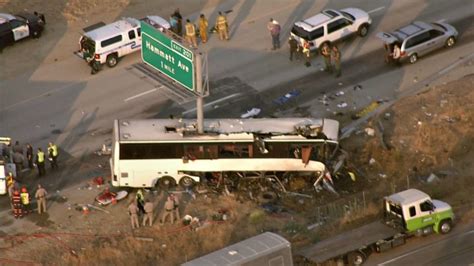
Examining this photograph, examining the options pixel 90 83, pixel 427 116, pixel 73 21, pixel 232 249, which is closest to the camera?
pixel 232 249

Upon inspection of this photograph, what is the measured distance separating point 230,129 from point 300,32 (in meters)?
12.0

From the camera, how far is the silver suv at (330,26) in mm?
Result: 65250

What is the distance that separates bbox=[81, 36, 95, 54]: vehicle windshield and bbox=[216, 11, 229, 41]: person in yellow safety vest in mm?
6733

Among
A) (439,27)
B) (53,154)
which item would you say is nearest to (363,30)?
(439,27)

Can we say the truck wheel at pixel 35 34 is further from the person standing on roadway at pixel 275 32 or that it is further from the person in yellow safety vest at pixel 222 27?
the person standing on roadway at pixel 275 32

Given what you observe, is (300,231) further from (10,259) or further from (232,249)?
(10,259)

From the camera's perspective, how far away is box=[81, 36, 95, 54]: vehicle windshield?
211 ft

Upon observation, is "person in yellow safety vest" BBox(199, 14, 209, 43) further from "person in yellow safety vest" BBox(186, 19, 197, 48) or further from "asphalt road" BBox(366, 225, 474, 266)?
"asphalt road" BBox(366, 225, 474, 266)

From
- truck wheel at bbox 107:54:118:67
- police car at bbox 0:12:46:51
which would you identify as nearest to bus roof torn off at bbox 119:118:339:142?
truck wheel at bbox 107:54:118:67

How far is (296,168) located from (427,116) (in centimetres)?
866

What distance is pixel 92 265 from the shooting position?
50.5 meters

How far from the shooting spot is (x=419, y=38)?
A: 6481cm

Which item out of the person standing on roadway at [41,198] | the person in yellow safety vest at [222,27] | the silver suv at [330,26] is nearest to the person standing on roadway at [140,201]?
the person standing on roadway at [41,198]

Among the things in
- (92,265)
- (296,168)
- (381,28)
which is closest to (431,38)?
(381,28)
